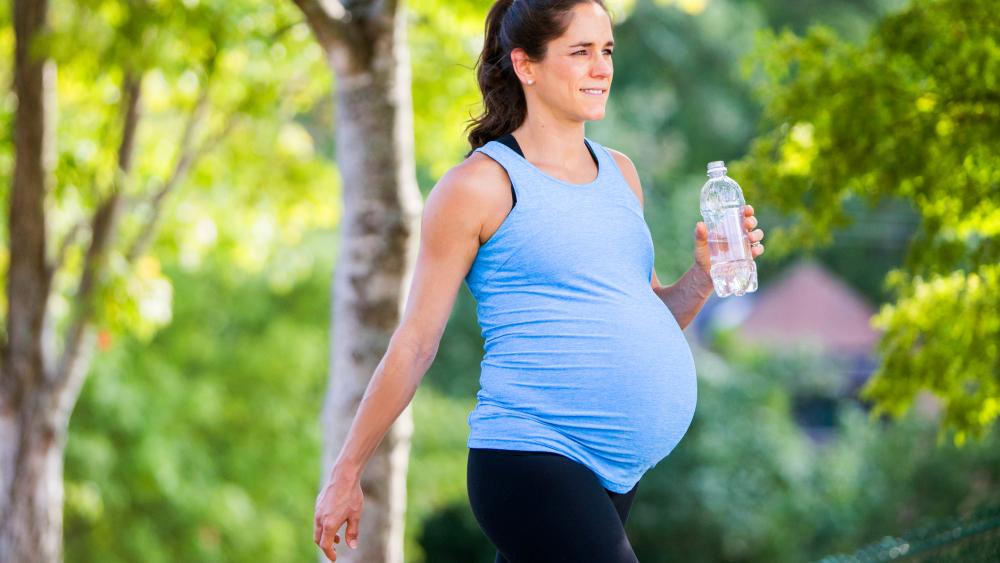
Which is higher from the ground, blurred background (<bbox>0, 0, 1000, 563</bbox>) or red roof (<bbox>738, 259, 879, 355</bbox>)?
blurred background (<bbox>0, 0, 1000, 563</bbox>)

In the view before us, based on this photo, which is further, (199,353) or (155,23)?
(199,353)

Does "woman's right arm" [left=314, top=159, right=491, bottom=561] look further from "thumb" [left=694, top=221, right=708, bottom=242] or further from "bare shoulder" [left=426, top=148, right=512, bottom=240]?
"thumb" [left=694, top=221, right=708, bottom=242]

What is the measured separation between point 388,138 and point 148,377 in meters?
13.5

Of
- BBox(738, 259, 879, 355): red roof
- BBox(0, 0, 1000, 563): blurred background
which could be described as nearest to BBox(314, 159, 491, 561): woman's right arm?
BBox(0, 0, 1000, 563): blurred background

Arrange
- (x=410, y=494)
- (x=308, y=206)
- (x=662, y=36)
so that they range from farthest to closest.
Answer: (x=662, y=36), (x=410, y=494), (x=308, y=206)

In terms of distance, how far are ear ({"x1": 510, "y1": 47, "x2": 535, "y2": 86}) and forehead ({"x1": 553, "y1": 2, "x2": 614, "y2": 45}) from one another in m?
0.09

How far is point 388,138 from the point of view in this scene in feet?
18.7

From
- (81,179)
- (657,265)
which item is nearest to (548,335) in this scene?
(81,179)

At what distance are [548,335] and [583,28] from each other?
2.24ft

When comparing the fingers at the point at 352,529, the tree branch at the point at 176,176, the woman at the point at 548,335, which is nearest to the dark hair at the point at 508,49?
the woman at the point at 548,335

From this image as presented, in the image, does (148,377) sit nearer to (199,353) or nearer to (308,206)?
(199,353)

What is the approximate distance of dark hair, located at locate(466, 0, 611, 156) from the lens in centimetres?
319

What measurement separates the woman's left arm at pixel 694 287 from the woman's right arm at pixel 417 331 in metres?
0.63

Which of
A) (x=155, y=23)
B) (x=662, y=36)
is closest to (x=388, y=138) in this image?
(x=155, y=23)
